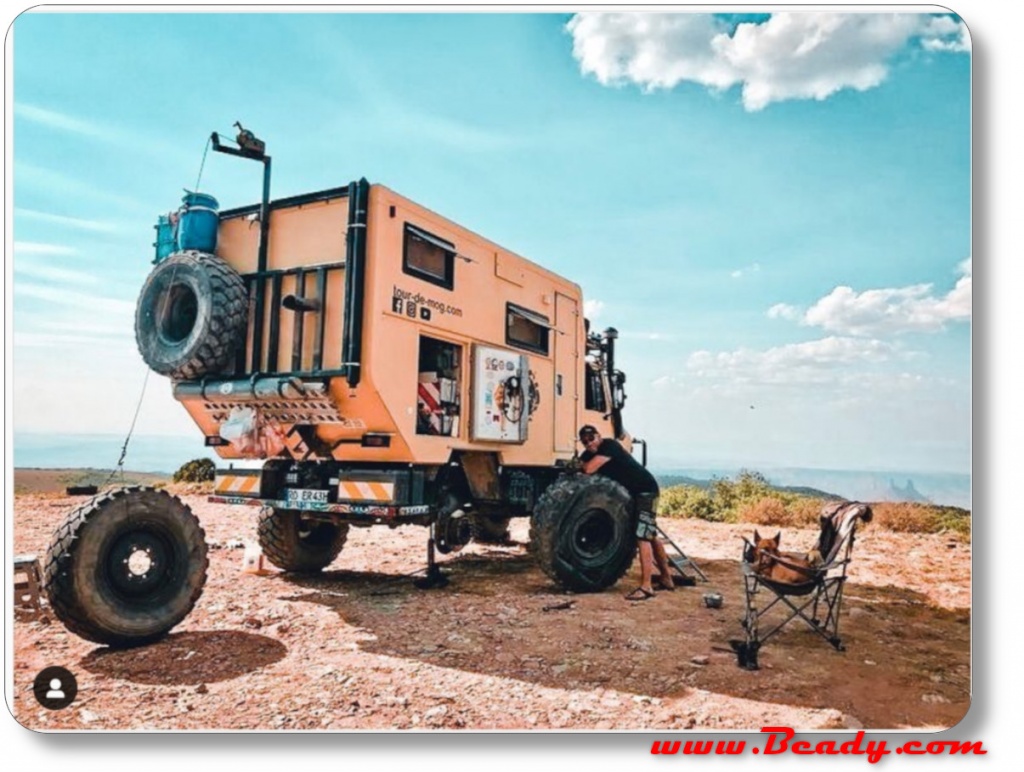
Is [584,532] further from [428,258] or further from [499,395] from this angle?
[428,258]

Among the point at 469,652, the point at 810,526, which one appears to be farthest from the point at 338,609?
the point at 810,526

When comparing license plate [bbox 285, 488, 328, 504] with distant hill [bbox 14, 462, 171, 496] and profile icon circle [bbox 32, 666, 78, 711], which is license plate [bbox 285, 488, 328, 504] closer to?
distant hill [bbox 14, 462, 171, 496]

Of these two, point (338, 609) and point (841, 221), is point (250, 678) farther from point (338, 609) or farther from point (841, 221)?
point (841, 221)

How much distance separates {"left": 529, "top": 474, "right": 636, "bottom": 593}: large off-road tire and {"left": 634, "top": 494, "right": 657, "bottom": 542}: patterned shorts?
10cm

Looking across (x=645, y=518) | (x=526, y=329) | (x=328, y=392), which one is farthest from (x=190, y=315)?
(x=645, y=518)

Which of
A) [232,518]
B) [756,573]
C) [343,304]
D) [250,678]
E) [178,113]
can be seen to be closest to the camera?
[250,678]

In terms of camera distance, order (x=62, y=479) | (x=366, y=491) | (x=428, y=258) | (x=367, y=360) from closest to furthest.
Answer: (x=62, y=479), (x=367, y=360), (x=366, y=491), (x=428, y=258)

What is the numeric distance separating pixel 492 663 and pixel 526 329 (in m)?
3.61

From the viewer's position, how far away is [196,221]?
5770 mm

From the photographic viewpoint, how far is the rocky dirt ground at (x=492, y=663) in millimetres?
3709

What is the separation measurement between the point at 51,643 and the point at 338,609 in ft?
6.38

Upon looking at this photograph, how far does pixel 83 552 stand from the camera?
4.20m

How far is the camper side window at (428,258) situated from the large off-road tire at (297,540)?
2.56m

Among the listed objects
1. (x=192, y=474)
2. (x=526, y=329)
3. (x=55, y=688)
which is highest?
(x=526, y=329)
